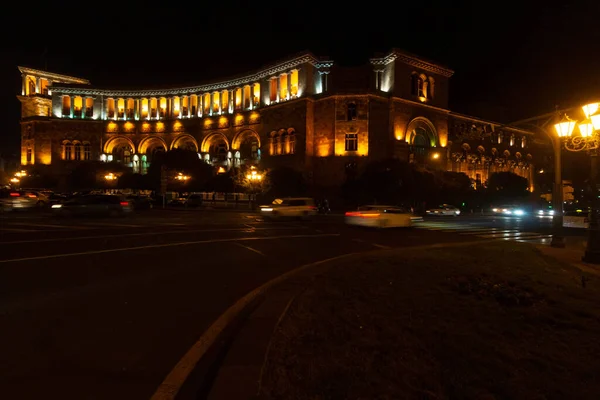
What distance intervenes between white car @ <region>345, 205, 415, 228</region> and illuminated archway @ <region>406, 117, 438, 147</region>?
1539 inches

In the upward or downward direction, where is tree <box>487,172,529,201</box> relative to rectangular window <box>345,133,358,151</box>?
downward

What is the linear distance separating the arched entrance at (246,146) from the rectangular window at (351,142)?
62.9ft

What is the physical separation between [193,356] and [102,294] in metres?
3.56

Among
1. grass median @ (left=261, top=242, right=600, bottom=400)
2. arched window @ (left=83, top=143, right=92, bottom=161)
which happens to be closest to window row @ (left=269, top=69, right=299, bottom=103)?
arched window @ (left=83, top=143, right=92, bottom=161)

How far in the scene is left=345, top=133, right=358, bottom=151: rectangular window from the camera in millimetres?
53938

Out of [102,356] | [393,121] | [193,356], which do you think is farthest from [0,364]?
[393,121]

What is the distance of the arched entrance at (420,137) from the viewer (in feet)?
186

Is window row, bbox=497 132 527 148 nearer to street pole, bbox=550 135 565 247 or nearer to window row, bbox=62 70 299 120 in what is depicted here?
window row, bbox=62 70 299 120

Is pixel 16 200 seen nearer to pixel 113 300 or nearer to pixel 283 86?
pixel 113 300

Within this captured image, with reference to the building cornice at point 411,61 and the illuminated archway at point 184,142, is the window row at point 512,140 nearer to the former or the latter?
the building cornice at point 411,61

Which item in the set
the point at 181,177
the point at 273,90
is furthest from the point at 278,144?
the point at 181,177

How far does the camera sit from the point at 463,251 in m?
11.7

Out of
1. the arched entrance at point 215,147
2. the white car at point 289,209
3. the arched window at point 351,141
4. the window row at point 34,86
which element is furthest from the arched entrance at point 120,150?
the white car at point 289,209

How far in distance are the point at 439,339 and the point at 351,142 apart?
51.2 meters
